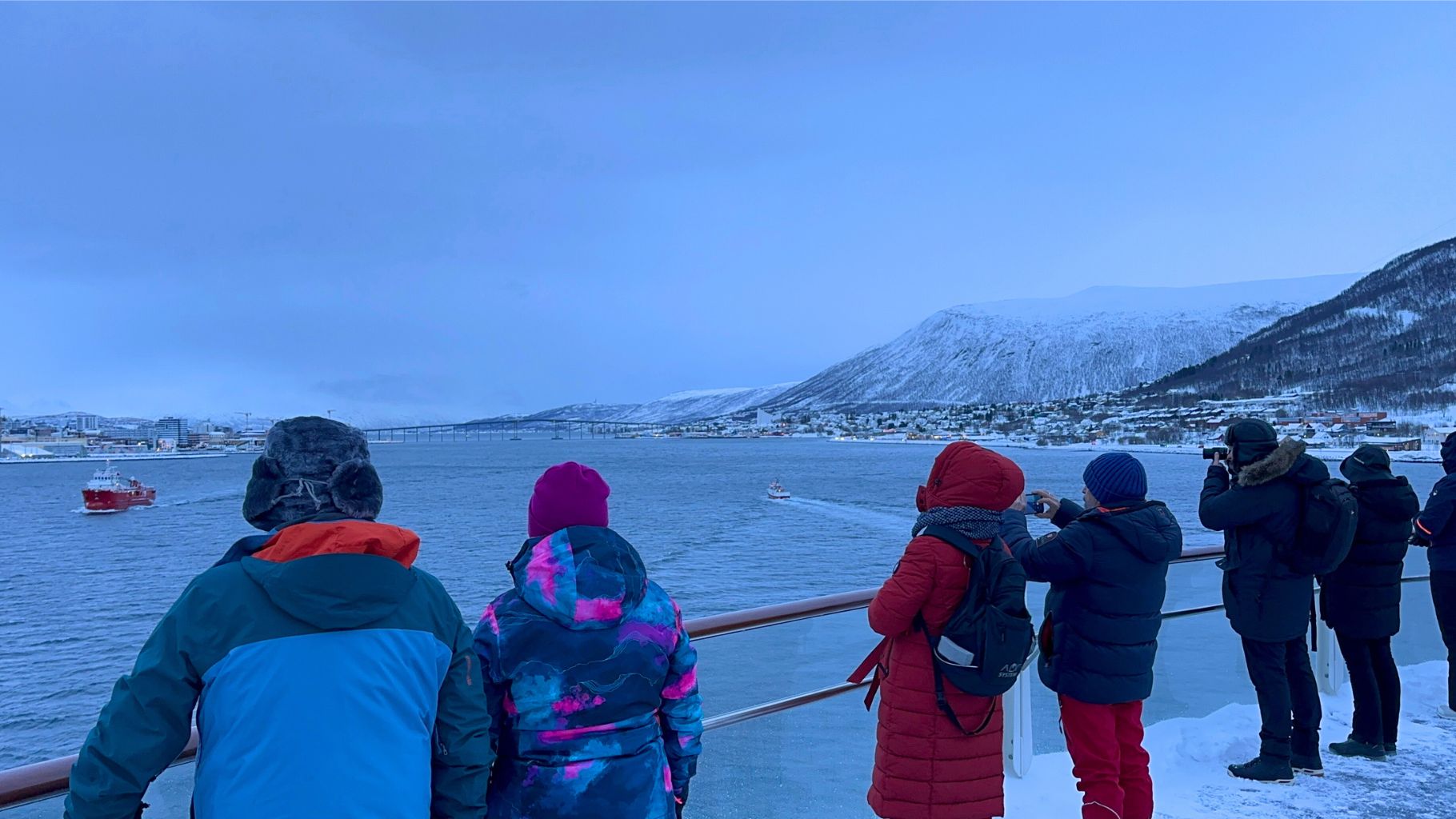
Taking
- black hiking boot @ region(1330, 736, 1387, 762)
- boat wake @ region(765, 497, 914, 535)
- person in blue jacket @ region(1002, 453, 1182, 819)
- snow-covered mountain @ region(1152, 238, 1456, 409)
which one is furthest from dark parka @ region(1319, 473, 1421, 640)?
snow-covered mountain @ region(1152, 238, 1456, 409)

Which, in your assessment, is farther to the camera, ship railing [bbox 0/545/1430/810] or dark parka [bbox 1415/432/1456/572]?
dark parka [bbox 1415/432/1456/572]

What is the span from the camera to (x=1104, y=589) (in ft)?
9.66

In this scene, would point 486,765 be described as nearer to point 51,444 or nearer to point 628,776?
point 628,776

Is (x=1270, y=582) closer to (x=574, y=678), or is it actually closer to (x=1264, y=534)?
→ (x=1264, y=534)

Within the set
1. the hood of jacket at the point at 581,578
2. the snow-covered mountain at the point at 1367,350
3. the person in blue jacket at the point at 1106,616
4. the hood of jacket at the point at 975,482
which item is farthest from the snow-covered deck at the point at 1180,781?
the snow-covered mountain at the point at 1367,350

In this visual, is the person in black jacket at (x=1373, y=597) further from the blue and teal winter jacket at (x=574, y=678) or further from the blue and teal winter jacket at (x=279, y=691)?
the blue and teal winter jacket at (x=279, y=691)

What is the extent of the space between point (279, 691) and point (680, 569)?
27497 millimetres

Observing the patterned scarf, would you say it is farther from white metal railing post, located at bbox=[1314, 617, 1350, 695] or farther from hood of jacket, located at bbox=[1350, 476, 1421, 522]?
white metal railing post, located at bbox=[1314, 617, 1350, 695]

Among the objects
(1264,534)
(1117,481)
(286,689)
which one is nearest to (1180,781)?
(1264,534)

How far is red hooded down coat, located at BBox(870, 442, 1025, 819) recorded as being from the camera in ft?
8.02

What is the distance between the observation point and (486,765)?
1623 millimetres

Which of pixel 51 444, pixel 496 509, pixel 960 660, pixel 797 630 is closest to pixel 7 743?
pixel 797 630

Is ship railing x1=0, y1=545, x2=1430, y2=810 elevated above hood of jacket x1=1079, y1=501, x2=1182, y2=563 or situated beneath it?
situated beneath

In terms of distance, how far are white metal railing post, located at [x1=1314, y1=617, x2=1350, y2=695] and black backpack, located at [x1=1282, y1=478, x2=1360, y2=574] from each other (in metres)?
1.44
